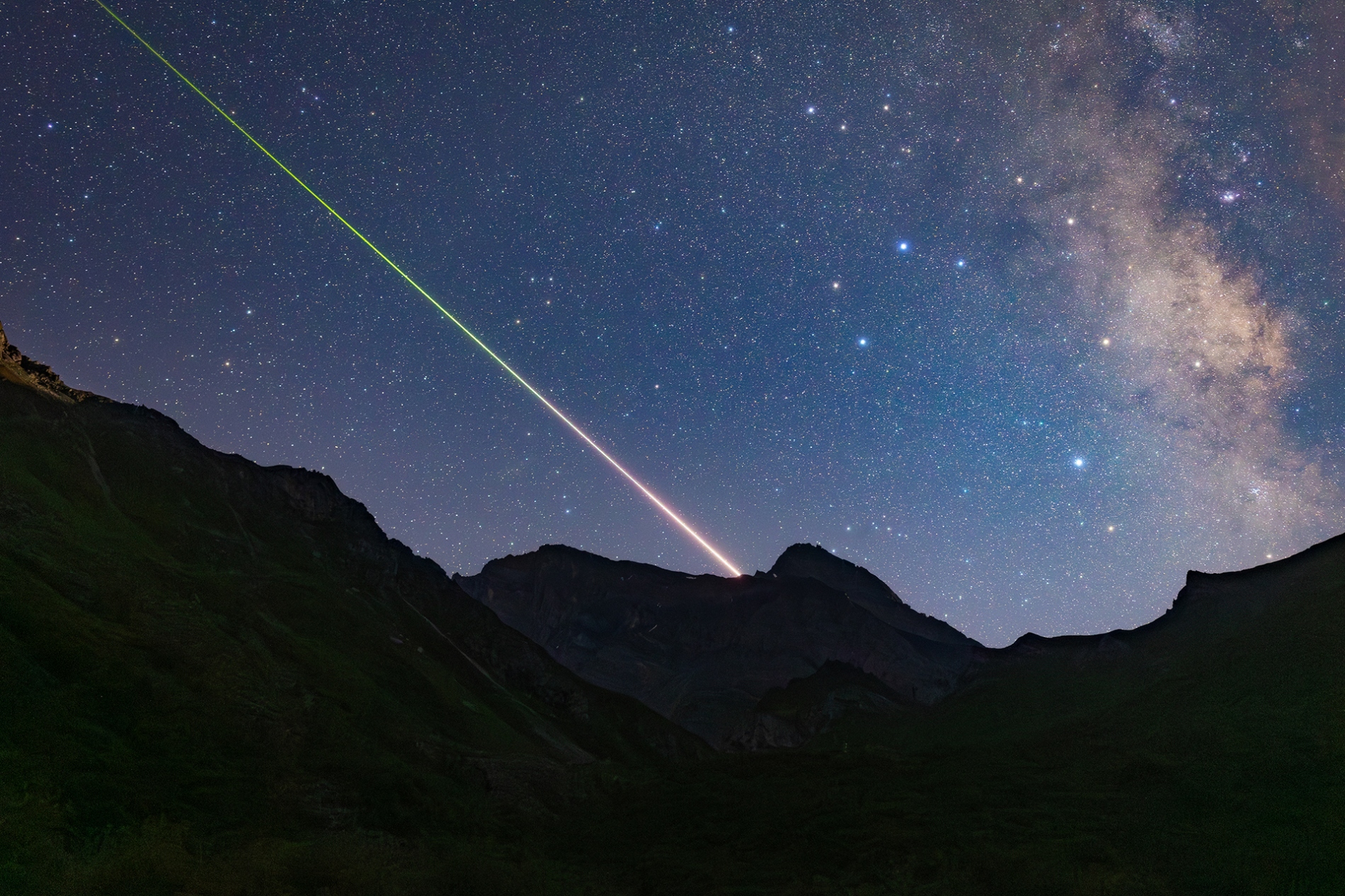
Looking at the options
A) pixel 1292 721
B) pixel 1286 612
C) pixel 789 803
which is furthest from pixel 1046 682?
pixel 789 803

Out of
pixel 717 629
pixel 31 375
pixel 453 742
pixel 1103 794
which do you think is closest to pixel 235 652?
pixel 453 742

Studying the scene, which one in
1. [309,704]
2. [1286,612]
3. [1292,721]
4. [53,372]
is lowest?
[309,704]

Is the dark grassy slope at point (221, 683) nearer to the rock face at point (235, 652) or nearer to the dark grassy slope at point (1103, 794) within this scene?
the rock face at point (235, 652)

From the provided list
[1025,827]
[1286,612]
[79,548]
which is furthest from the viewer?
[1286,612]

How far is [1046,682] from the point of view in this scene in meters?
86.9

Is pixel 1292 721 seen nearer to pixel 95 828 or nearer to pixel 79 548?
pixel 95 828

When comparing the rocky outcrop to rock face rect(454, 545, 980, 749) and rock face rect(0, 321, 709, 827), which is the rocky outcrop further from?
rock face rect(454, 545, 980, 749)

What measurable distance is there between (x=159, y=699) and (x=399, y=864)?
14802 millimetres

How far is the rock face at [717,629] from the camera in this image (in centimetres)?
12875

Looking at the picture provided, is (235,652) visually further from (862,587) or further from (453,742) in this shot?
(862,587)

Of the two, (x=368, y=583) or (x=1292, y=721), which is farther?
(x=368, y=583)

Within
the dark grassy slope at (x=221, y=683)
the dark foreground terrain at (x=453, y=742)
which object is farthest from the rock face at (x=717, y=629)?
the dark grassy slope at (x=221, y=683)

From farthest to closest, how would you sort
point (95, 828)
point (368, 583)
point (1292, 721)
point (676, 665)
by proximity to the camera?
point (676, 665)
point (368, 583)
point (1292, 721)
point (95, 828)

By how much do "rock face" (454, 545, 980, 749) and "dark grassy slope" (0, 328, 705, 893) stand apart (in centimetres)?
4134
